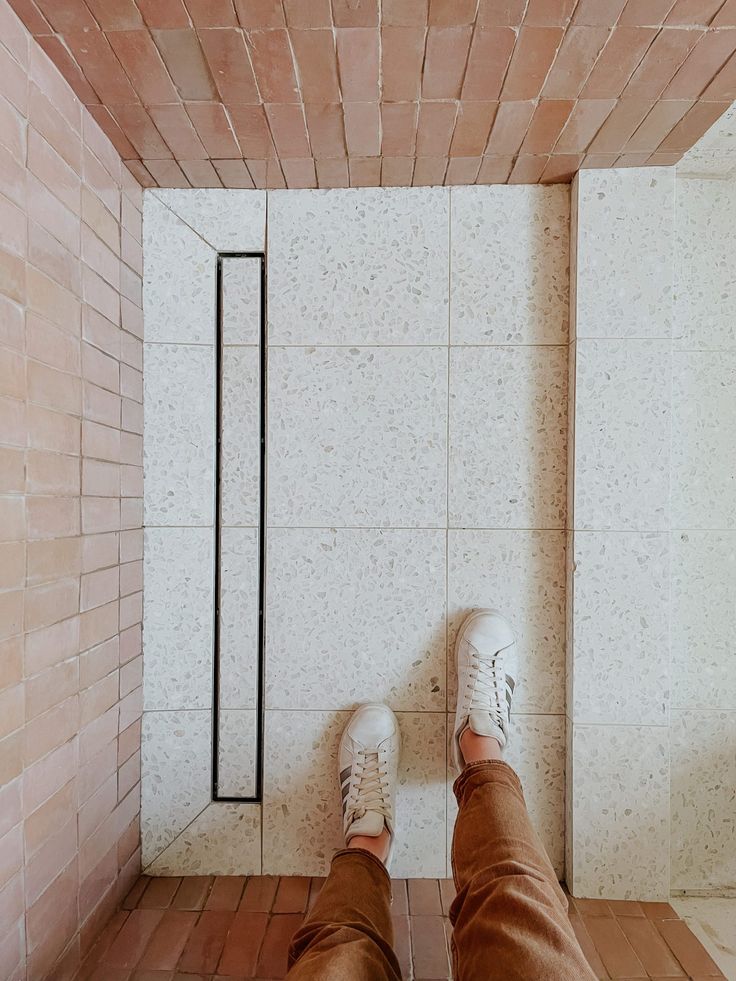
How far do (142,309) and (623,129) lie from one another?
1.04 m

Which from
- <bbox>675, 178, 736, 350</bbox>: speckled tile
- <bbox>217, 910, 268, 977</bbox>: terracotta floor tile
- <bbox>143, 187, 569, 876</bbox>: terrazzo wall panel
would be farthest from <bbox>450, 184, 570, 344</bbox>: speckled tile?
<bbox>217, 910, 268, 977</bbox>: terracotta floor tile

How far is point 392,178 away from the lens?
138 cm

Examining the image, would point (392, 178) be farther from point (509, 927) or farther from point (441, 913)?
point (441, 913)

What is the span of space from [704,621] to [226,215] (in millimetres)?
1404

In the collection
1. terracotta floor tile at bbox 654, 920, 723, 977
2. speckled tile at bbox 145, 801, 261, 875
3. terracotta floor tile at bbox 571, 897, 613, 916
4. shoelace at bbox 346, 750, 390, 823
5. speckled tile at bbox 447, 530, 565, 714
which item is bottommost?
terracotta floor tile at bbox 654, 920, 723, 977

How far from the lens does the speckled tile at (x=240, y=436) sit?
1429 mm

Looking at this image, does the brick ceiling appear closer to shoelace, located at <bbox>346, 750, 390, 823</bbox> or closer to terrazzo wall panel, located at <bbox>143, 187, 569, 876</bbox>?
terrazzo wall panel, located at <bbox>143, 187, 569, 876</bbox>

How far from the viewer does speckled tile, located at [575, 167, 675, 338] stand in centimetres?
136

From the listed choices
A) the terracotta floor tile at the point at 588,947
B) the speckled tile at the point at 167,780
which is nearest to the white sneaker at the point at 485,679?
the terracotta floor tile at the point at 588,947

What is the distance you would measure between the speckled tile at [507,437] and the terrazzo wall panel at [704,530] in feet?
0.93

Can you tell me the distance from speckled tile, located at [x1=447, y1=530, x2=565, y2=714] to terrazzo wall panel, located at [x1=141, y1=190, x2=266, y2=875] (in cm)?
46

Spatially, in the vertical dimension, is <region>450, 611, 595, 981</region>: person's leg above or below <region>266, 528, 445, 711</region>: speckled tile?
below

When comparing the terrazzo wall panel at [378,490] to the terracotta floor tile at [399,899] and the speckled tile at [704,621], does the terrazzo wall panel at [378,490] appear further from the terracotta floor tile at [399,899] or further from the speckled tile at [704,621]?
the speckled tile at [704,621]

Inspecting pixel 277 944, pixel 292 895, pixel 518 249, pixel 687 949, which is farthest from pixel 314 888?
pixel 518 249
